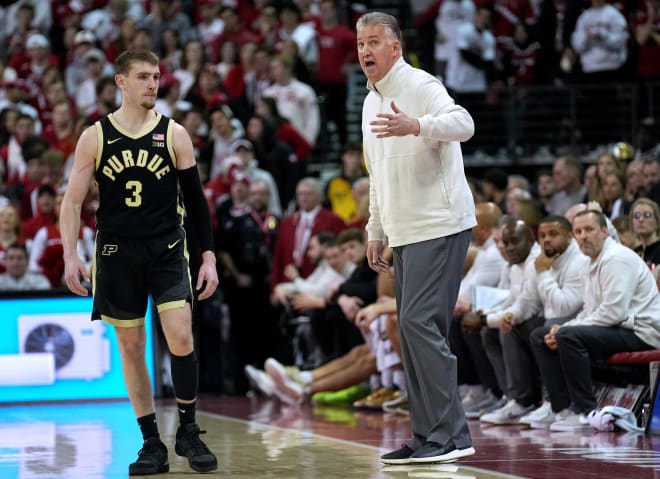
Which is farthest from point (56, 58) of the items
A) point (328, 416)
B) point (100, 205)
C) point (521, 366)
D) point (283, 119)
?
point (100, 205)

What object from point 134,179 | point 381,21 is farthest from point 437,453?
point 381,21

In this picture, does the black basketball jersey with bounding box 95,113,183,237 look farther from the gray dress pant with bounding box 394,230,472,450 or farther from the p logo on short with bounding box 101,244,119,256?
the gray dress pant with bounding box 394,230,472,450

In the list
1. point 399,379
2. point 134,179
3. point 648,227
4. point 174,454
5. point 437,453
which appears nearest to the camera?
point 437,453

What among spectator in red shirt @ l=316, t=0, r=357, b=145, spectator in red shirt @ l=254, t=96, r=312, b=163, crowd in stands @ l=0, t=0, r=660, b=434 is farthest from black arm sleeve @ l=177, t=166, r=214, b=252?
spectator in red shirt @ l=316, t=0, r=357, b=145

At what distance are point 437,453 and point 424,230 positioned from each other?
44.4 inches

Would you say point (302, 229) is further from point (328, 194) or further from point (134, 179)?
point (134, 179)

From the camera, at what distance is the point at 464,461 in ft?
23.1

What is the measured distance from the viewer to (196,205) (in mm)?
7094

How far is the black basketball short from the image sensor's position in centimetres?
687

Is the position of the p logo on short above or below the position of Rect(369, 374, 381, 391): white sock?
above

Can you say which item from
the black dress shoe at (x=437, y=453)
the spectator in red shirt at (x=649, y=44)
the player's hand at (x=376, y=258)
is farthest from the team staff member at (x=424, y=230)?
the spectator in red shirt at (x=649, y=44)

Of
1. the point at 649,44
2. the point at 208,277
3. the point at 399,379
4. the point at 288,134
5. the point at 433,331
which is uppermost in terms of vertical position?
the point at 649,44

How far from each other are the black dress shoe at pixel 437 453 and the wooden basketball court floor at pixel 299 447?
44 millimetres

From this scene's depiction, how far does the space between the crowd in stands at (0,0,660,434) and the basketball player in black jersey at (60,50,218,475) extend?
310 centimetres
